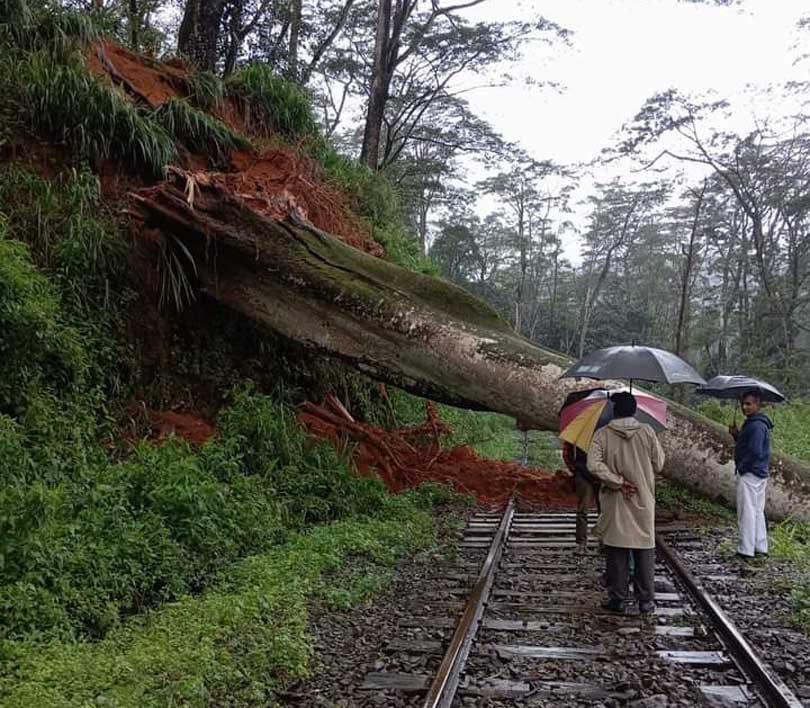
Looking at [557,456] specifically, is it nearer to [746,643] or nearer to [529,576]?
[529,576]

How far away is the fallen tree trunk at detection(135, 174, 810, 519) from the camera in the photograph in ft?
27.4

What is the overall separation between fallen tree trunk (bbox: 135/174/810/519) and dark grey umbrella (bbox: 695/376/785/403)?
1.37m

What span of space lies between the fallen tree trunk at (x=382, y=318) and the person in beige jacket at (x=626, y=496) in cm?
264

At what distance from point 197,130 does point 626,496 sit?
824 cm

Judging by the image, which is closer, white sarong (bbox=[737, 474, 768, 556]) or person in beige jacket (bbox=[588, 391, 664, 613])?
person in beige jacket (bbox=[588, 391, 664, 613])

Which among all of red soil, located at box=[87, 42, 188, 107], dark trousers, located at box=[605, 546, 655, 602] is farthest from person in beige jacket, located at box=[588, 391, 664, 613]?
red soil, located at box=[87, 42, 188, 107]

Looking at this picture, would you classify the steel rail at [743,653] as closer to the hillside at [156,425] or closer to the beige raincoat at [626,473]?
the beige raincoat at [626,473]

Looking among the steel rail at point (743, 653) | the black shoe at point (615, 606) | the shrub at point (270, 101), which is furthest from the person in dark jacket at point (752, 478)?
the shrub at point (270, 101)

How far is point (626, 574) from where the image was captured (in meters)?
5.63

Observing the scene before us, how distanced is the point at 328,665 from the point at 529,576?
2.52m

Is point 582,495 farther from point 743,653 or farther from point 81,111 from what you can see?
point 81,111

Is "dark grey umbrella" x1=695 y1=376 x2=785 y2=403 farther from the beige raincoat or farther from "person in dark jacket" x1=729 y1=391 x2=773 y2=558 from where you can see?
the beige raincoat

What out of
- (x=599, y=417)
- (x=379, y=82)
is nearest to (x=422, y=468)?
(x=599, y=417)

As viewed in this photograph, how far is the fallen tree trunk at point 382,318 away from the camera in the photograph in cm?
835
